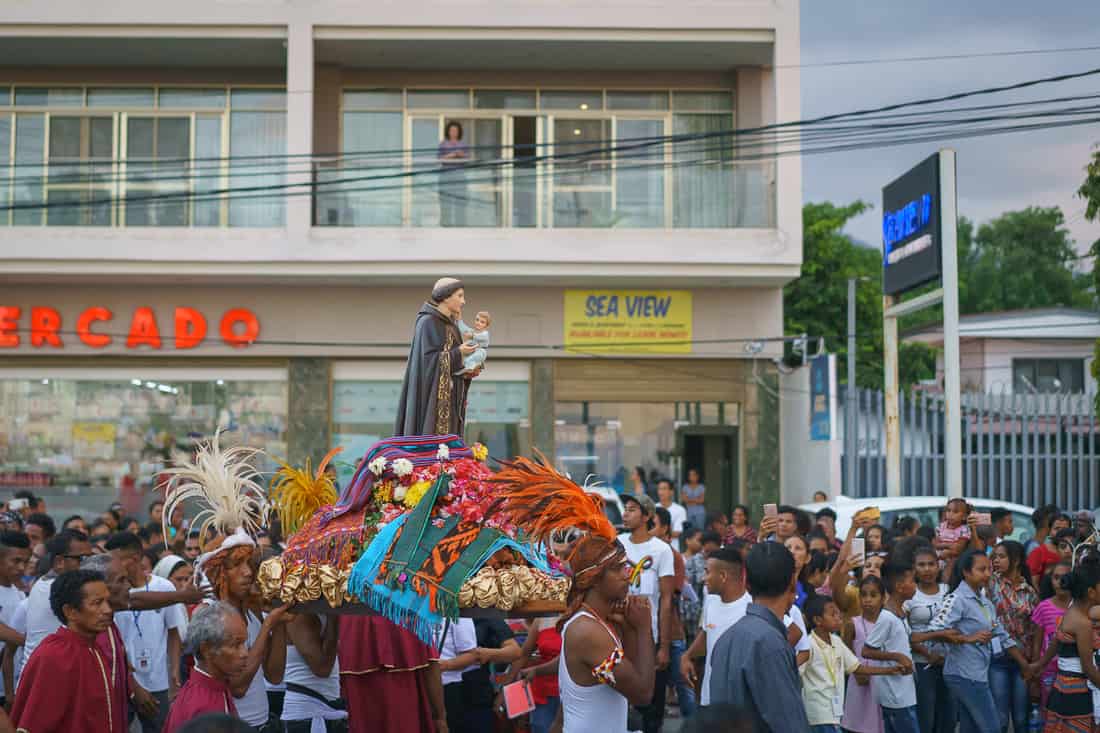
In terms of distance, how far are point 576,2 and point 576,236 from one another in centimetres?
382

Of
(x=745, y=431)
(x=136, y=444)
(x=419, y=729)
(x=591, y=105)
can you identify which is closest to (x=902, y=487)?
(x=745, y=431)

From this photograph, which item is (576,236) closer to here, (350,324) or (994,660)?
(350,324)

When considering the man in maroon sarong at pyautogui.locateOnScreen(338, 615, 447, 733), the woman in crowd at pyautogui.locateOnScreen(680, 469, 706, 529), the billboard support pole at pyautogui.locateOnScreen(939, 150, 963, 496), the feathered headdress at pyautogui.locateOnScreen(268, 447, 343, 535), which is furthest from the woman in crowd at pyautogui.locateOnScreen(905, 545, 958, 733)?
the woman in crowd at pyautogui.locateOnScreen(680, 469, 706, 529)

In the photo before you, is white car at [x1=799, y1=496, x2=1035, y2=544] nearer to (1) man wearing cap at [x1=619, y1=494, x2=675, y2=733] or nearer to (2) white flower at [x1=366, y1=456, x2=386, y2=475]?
(1) man wearing cap at [x1=619, y1=494, x2=675, y2=733]

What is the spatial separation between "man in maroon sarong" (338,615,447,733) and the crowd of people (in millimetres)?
11

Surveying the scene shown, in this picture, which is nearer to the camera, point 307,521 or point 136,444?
point 307,521

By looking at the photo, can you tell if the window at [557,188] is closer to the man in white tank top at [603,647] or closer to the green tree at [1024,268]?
the man in white tank top at [603,647]

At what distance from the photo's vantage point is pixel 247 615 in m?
7.02

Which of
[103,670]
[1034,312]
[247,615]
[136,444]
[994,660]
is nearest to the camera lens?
[103,670]

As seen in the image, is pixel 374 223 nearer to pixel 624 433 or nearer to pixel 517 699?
pixel 624 433

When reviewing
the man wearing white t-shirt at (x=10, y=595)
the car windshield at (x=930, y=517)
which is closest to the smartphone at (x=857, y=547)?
the man wearing white t-shirt at (x=10, y=595)

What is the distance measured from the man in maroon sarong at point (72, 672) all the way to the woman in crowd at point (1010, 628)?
6.60m

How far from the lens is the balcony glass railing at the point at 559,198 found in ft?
67.5

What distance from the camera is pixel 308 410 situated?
70.6 feet
